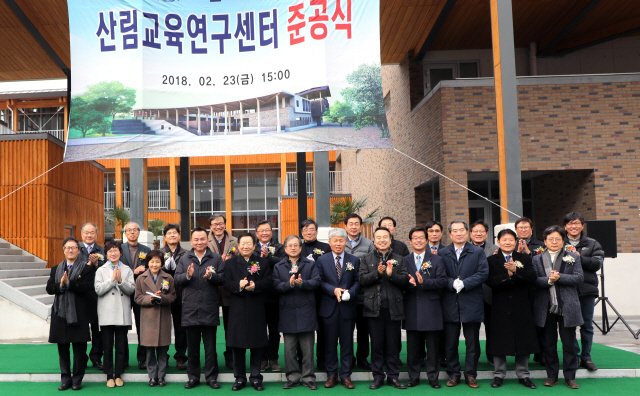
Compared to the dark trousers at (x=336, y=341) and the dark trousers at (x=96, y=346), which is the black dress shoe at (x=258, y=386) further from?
the dark trousers at (x=96, y=346)

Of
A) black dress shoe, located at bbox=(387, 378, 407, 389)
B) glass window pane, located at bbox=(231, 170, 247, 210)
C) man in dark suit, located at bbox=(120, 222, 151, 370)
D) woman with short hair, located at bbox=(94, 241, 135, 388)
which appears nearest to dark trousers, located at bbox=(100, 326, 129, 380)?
woman with short hair, located at bbox=(94, 241, 135, 388)

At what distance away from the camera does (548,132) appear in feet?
46.5

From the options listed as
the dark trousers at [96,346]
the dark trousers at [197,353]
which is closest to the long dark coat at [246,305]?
→ the dark trousers at [197,353]

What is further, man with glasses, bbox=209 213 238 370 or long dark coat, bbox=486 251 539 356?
man with glasses, bbox=209 213 238 370

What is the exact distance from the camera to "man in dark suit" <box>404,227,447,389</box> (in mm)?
6793

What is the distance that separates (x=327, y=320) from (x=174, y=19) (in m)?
5.85

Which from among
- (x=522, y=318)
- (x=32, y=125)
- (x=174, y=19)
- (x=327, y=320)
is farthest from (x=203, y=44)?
(x=32, y=125)

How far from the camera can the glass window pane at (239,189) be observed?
36531 mm

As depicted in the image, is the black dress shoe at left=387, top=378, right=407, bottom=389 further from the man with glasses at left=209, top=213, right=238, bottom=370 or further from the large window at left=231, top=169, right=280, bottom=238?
the large window at left=231, top=169, right=280, bottom=238

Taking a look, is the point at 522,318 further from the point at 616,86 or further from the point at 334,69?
the point at 616,86

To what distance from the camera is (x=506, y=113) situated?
1070 cm

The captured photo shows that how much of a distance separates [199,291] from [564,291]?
4.36 m

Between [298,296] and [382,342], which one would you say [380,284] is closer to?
[382,342]

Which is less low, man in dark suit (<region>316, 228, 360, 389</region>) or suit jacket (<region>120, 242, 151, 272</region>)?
suit jacket (<region>120, 242, 151, 272</region>)
